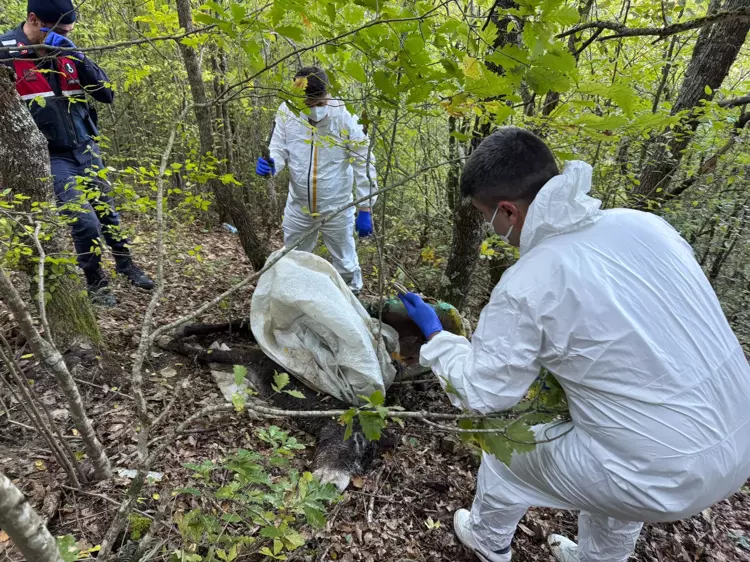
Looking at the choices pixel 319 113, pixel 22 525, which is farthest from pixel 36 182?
pixel 22 525

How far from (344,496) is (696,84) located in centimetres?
450

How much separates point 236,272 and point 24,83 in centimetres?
244

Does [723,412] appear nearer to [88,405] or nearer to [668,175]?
[88,405]

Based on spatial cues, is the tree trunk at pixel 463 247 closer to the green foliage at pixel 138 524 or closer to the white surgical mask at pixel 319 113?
the white surgical mask at pixel 319 113

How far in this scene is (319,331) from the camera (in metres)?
2.65

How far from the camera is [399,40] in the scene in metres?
1.33

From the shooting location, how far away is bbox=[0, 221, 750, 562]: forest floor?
178 cm

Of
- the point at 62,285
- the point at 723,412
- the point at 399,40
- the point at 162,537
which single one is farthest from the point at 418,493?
the point at 62,285

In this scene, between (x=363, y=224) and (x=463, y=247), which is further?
(x=363, y=224)

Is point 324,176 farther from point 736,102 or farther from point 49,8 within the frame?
point 736,102

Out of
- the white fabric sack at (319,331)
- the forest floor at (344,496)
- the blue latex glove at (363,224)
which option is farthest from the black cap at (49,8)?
the blue latex glove at (363,224)

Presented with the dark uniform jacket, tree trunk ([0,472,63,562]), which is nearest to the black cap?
the dark uniform jacket

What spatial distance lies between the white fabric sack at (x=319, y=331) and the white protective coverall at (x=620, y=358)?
1019 millimetres

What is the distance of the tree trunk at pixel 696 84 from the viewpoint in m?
3.45
